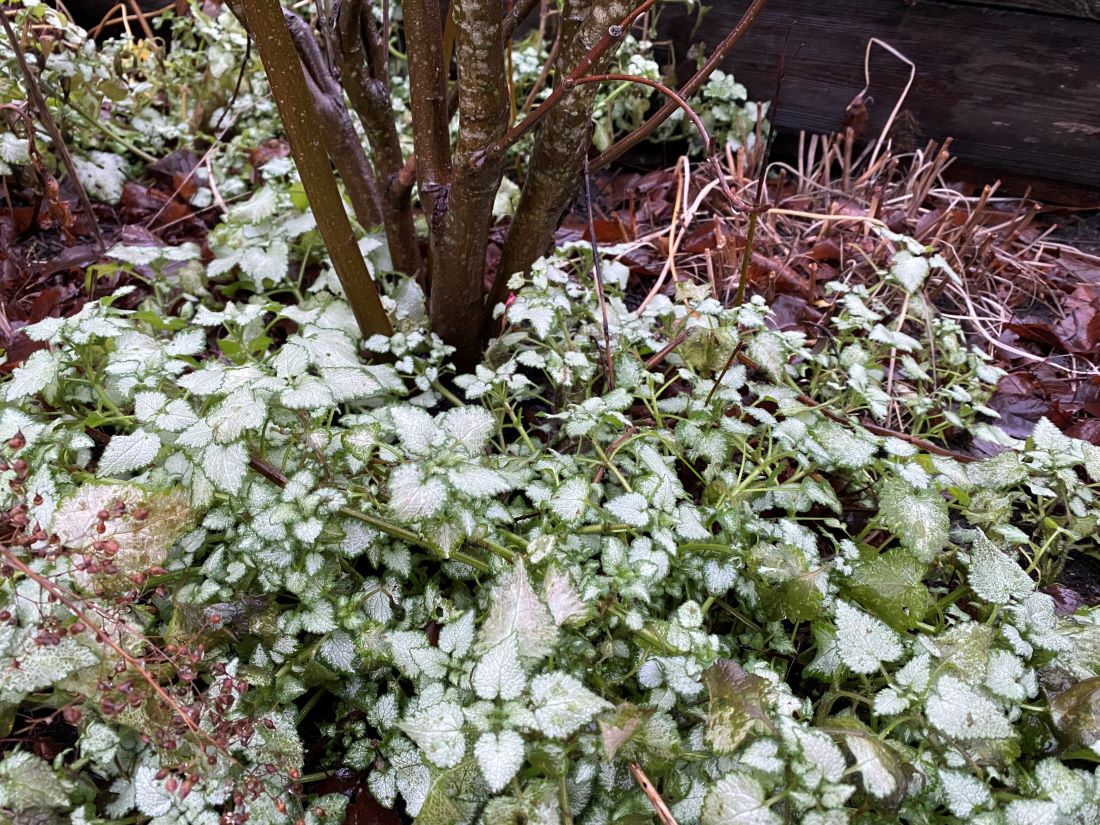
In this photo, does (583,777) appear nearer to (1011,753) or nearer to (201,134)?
(1011,753)

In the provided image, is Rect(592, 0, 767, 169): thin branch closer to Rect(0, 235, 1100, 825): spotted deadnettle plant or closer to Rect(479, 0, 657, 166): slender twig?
Rect(479, 0, 657, 166): slender twig

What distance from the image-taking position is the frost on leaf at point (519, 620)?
928 millimetres

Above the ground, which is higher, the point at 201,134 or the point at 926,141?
the point at 201,134

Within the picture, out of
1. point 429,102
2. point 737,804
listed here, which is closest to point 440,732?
point 737,804

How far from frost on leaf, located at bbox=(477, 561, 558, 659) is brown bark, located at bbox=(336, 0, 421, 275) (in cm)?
100

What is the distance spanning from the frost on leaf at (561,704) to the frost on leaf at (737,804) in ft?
0.50

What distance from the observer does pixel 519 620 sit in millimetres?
949

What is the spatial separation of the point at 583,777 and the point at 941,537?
2.12 feet

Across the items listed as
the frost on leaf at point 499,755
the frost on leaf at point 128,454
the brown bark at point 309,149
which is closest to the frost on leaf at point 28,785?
the frost on leaf at point 128,454

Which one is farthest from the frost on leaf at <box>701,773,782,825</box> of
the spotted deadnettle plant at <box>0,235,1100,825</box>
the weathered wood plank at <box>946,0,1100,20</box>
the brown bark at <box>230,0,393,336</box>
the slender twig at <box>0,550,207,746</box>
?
the weathered wood plank at <box>946,0,1100,20</box>

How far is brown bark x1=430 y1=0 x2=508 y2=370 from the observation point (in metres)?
1.19

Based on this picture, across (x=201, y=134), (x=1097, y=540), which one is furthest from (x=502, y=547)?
(x=201, y=134)

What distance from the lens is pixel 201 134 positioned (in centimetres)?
241

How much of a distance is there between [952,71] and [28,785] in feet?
9.33
